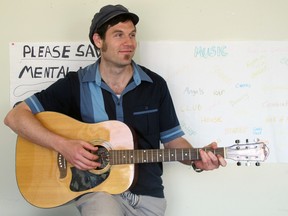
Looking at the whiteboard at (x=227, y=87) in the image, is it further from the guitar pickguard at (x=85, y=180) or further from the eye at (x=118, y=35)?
the guitar pickguard at (x=85, y=180)

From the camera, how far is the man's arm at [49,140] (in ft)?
4.42

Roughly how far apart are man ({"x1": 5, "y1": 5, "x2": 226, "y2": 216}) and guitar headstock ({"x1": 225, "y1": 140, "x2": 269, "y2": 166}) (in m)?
0.16

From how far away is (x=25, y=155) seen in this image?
4.75ft

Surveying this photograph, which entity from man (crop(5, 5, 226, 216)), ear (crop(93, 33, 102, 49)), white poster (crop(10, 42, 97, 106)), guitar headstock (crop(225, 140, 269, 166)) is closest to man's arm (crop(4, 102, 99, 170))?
man (crop(5, 5, 226, 216))

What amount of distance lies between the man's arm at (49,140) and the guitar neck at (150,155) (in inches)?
3.4

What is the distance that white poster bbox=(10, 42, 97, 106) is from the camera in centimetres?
176

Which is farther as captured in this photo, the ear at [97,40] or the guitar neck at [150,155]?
the ear at [97,40]

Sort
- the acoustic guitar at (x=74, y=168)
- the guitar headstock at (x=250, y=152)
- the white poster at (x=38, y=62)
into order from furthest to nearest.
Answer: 1. the white poster at (x=38, y=62)
2. the acoustic guitar at (x=74, y=168)
3. the guitar headstock at (x=250, y=152)

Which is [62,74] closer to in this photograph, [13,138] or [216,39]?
[13,138]

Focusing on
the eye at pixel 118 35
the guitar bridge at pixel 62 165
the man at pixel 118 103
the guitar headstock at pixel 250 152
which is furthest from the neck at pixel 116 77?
the guitar headstock at pixel 250 152

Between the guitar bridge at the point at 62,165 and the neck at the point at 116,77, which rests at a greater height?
the neck at the point at 116,77

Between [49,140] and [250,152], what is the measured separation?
80 cm

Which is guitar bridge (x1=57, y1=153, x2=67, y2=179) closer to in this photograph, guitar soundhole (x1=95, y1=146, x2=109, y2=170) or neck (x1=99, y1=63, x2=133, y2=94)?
guitar soundhole (x1=95, y1=146, x2=109, y2=170)

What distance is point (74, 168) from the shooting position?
140 centimetres
